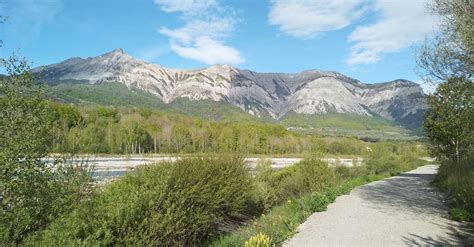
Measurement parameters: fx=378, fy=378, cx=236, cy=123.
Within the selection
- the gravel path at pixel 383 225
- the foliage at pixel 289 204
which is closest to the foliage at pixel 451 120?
the gravel path at pixel 383 225

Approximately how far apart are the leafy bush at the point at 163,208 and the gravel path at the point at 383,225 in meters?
3.10

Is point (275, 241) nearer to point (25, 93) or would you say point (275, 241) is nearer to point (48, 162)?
point (48, 162)

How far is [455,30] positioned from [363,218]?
6.76 meters

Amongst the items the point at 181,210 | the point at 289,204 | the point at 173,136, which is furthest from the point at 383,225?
the point at 173,136

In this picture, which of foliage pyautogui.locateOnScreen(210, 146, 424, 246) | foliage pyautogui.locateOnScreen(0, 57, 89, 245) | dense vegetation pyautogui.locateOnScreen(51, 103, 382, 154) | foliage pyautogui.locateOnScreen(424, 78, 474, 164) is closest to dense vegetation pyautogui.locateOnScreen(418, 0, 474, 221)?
foliage pyautogui.locateOnScreen(424, 78, 474, 164)

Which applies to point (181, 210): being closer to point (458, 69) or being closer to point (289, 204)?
point (289, 204)

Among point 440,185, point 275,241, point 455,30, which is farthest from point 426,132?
point 275,241

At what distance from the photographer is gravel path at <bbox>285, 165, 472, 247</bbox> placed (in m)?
9.55

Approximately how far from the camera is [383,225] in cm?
1133

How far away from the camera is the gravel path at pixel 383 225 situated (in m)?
9.55

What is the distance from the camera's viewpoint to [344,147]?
4532 inches

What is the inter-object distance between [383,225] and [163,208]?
21.4 ft

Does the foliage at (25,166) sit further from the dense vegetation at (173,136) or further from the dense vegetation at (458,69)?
the dense vegetation at (173,136)

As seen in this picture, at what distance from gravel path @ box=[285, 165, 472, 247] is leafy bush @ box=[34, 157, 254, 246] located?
3100 millimetres
